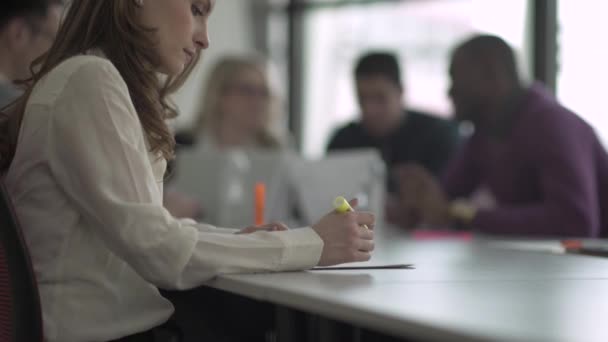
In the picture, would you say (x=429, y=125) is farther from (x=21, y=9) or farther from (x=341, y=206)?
(x=341, y=206)

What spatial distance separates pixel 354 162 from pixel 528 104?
2.11 ft

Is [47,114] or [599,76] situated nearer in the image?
[47,114]

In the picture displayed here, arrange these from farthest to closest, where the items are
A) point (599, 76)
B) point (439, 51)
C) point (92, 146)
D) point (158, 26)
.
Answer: point (439, 51) < point (599, 76) < point (158, 26) < point (92, 146)

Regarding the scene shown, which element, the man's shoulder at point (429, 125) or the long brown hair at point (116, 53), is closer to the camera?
the long brown hair at point (116, 53)

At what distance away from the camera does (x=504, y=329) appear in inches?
35.1

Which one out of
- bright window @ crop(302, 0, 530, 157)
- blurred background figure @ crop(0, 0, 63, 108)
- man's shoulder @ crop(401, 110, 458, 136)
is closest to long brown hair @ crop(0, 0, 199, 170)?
blurred background figure @ crop(0, 0, 63, 108)

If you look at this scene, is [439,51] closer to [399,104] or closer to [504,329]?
[399,104]

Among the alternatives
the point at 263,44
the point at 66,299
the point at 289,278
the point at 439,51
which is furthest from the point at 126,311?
the point at 263,44

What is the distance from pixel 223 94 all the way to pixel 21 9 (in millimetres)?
1843

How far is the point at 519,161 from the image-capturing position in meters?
A: 3.05

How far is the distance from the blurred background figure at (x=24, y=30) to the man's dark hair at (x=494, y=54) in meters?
1.45

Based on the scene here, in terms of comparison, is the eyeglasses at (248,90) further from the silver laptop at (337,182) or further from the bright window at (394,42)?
the silver laptop at (337,182)

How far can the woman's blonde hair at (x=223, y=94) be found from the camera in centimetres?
451

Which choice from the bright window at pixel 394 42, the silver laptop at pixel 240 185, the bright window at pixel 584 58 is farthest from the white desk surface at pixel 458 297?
the bright window at pixel 394 42
